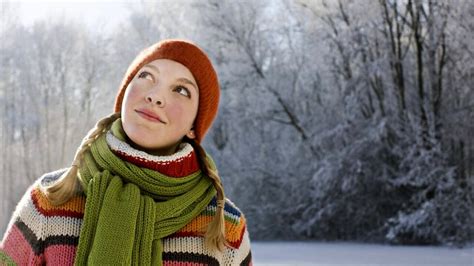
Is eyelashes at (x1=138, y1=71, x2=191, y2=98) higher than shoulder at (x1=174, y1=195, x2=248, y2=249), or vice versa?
eyelashes at (x1=138, y1=71, x2=191, y2=98)

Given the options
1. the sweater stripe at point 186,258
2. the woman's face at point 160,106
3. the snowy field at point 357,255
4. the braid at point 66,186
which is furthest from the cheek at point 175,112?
the snowy field at point 357,255

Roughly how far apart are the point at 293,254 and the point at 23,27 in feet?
42.9

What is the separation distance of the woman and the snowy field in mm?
7666

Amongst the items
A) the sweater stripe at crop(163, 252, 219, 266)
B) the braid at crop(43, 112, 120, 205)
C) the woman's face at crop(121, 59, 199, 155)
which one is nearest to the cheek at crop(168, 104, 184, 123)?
the woman's face at crop(121, 59, 199, 155)

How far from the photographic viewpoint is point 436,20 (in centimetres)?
1284

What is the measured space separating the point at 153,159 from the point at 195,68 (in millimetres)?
332

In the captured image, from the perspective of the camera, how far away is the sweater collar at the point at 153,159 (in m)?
1.77

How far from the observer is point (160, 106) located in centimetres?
188

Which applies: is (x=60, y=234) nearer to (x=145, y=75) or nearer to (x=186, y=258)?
(x=186, y=258)

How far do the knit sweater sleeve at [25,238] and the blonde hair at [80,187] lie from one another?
0.22ft

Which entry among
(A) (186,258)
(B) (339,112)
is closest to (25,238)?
(A) (186,258)

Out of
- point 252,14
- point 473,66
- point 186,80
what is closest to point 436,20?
point 473,66

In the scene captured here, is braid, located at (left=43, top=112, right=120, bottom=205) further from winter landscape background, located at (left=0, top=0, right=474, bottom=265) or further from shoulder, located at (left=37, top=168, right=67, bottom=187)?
winter landscape background, located at (left=0, top=0, right=474, bottom=265)

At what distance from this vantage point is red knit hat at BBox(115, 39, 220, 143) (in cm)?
197
